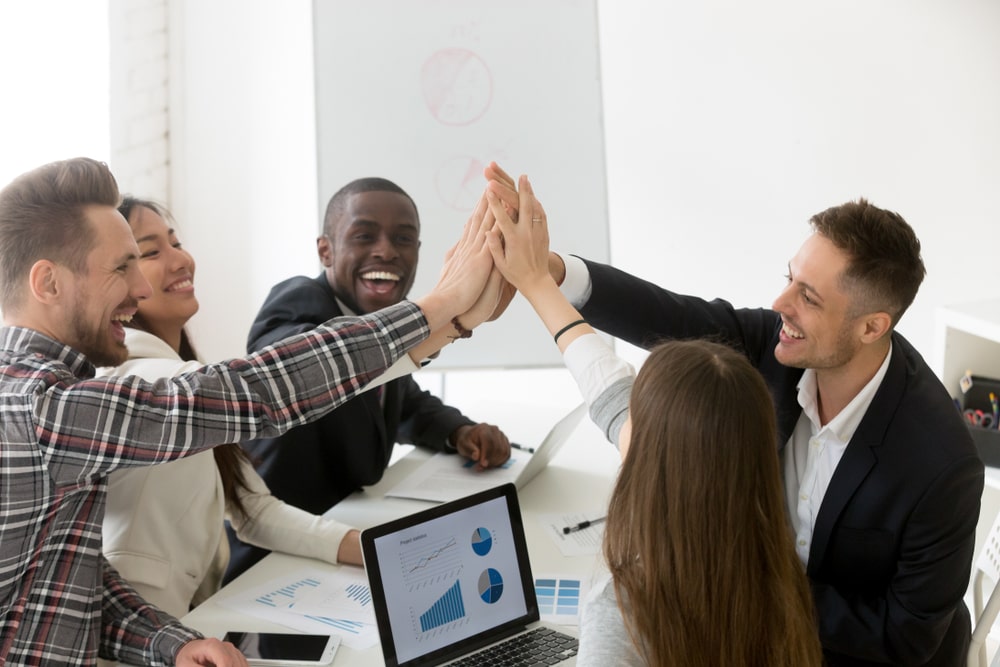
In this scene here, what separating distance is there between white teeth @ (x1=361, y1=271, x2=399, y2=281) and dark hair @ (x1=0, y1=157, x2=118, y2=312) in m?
0.97

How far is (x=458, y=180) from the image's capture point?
3.27m

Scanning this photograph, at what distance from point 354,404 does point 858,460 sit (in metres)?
1.13

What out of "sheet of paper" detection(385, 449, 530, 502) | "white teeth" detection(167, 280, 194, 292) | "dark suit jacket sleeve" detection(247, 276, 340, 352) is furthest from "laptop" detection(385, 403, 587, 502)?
"white teeth" detection(167, 280, 194, 292)

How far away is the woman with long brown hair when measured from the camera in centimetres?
108

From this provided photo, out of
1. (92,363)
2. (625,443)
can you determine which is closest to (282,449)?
(92,363)

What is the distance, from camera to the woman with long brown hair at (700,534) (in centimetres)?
108

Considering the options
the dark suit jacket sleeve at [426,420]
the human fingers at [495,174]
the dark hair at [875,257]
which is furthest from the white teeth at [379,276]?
the dark hair at [875,257]

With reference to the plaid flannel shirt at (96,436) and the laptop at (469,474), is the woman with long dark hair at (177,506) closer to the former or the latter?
the plaid flannel shirt at (96,436)

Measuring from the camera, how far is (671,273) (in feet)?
11.6

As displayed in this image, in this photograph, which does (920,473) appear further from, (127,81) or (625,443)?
(127,81)

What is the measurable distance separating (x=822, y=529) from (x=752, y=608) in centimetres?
48

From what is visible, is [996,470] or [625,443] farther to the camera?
[996,470]

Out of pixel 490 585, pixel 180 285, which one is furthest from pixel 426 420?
pixel 490 585

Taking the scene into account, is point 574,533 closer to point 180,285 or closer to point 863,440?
point 863,440
